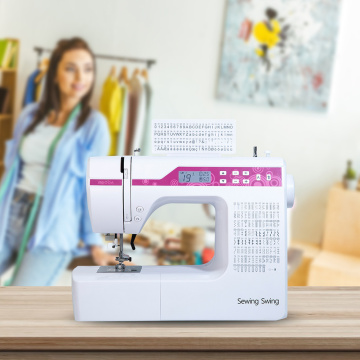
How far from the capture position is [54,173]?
384 cm

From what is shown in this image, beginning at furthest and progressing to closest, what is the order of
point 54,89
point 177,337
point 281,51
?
point 54,89 → point 281,51 → point 177,337

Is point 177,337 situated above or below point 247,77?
below

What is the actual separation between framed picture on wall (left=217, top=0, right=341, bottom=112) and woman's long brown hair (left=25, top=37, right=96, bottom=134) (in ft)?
2.95

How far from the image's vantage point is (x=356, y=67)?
378cm

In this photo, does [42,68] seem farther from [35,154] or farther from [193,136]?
[193,136]

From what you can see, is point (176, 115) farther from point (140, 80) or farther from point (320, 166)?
point (320, 166)

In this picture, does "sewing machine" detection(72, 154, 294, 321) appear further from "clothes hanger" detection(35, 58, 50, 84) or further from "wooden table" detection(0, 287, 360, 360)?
"clothes hanger" detection(35, 58, 50, 84)

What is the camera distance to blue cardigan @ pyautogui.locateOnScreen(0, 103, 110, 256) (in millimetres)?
3820

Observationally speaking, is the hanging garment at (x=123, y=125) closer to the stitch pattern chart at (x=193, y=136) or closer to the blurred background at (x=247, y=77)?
the blurred background at (x=247, y=77)

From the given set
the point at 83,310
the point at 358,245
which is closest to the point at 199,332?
the point at 83,310

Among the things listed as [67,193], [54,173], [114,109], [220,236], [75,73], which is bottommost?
[67,193]

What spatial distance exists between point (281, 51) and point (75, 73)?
1319 mm

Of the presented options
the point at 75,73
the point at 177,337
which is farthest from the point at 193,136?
the point at 75,73

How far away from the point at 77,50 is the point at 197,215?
52.1 inches
